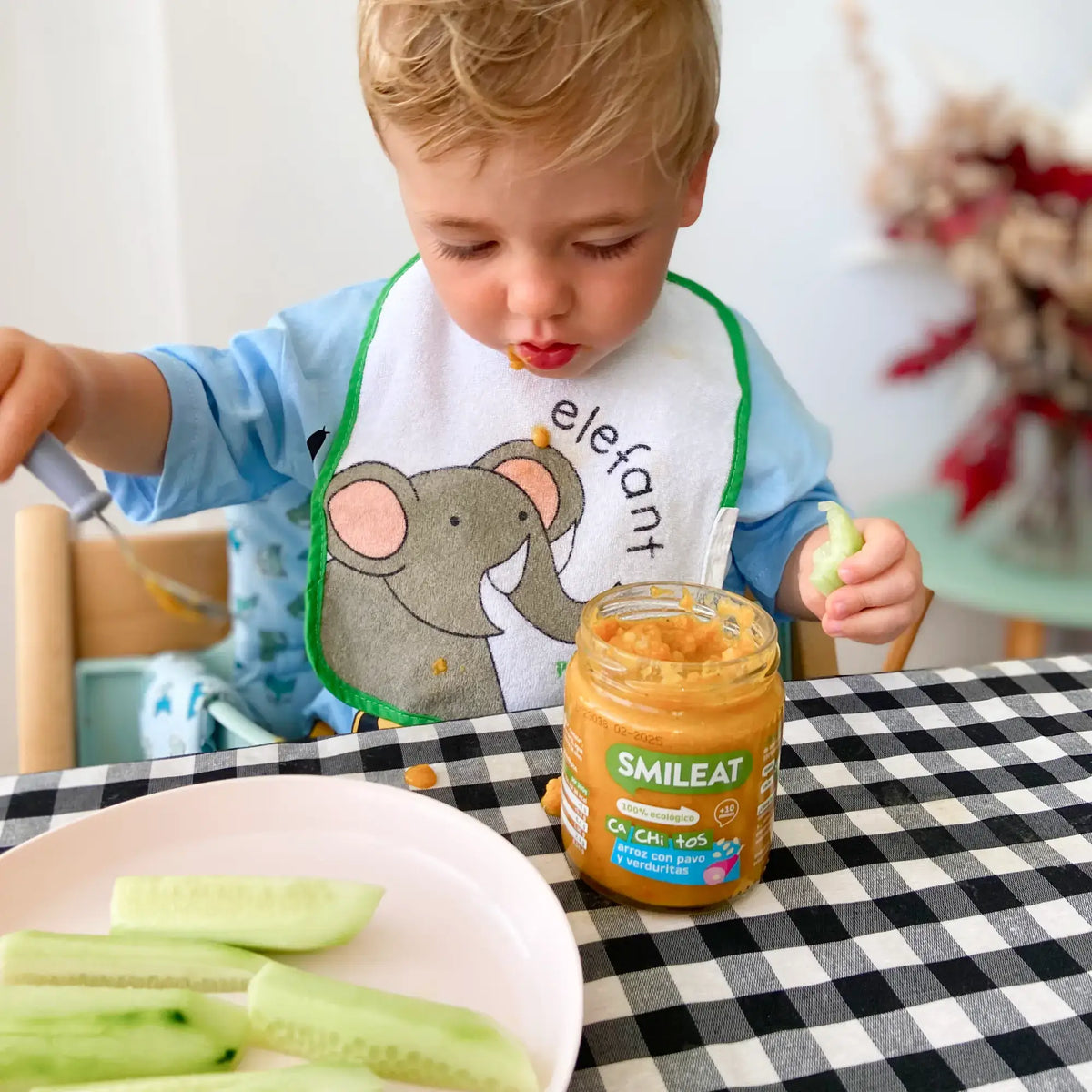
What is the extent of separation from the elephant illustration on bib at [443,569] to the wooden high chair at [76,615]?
7.8 inches

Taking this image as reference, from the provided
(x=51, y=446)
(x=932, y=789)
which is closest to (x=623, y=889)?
(x=932, y=789)

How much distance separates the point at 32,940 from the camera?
0.49 meters

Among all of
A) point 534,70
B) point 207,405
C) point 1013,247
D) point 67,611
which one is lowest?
point 67,611

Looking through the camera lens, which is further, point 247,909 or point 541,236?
point 541,236

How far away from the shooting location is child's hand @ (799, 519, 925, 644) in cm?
70

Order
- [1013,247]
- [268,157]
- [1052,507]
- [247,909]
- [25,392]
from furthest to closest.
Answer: [1052,507] < [1013,247] < [268,157] < [25,392] < [247,909]

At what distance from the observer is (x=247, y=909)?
53 centimetres

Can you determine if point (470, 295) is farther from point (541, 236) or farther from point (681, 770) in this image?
point (681, 770)

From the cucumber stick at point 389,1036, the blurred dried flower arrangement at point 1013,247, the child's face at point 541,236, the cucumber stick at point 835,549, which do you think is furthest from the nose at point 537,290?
the blurred dried flower arrangement at point 1013,247

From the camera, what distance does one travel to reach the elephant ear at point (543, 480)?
101 cm

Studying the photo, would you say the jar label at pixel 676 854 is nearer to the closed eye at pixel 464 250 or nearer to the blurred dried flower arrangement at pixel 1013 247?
the closed eye at pixel 464 250

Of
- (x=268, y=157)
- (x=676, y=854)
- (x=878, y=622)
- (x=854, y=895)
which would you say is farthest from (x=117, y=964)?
(x=268, y=157)

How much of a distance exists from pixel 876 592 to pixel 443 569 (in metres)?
0.45

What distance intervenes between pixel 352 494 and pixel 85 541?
288 mm
